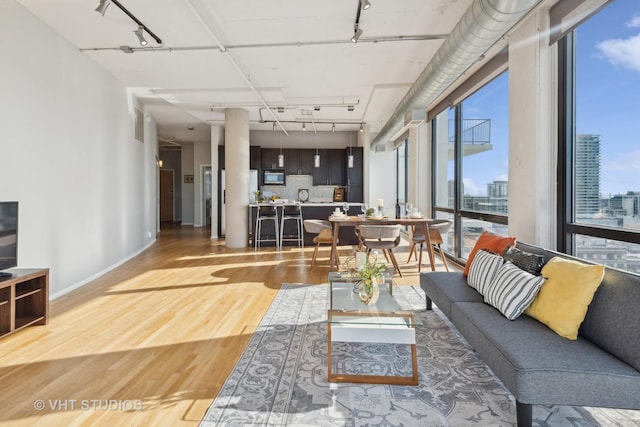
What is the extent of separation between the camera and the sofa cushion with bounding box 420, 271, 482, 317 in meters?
2.83

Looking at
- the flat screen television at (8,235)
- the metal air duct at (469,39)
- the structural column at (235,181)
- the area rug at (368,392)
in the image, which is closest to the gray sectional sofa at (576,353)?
the area rug at (368,392)

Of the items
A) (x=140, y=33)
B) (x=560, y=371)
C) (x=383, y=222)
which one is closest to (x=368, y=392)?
(x=560, y=371)

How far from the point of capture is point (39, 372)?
245 cm

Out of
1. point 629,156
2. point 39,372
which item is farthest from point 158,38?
point 629,156

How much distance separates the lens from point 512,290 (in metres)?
2.37

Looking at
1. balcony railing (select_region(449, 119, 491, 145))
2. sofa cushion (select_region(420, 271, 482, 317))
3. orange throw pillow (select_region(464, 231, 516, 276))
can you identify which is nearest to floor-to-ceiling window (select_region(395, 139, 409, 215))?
balcony railing (select_region(449, 119, 491, 145))

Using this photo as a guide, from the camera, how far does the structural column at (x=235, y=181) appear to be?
8156 mm

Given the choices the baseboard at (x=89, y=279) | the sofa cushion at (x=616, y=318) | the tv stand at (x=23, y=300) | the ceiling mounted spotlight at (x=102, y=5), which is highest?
the ceiling mounted spotlight at (x=102, y=5)

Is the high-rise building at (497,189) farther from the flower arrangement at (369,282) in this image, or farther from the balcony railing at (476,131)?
the flower arrangement at (369,282)

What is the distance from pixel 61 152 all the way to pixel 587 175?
5619 mm

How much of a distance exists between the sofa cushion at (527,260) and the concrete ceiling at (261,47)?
260 cm

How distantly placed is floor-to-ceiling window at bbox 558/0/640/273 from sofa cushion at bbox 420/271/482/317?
1.11m

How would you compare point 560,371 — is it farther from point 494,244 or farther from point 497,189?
point 497,189

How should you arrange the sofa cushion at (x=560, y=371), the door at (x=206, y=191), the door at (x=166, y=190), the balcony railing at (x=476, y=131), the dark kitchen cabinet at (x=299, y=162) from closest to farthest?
1. the sofa cushion at (x=560, y=371)
2. the balcony railing at (x=476, y=131)
3. the dark kitchen cabinet at (x=299, y=162)
4. the door at (x=206, y=191)
5. the door at (x=166, y=190)
